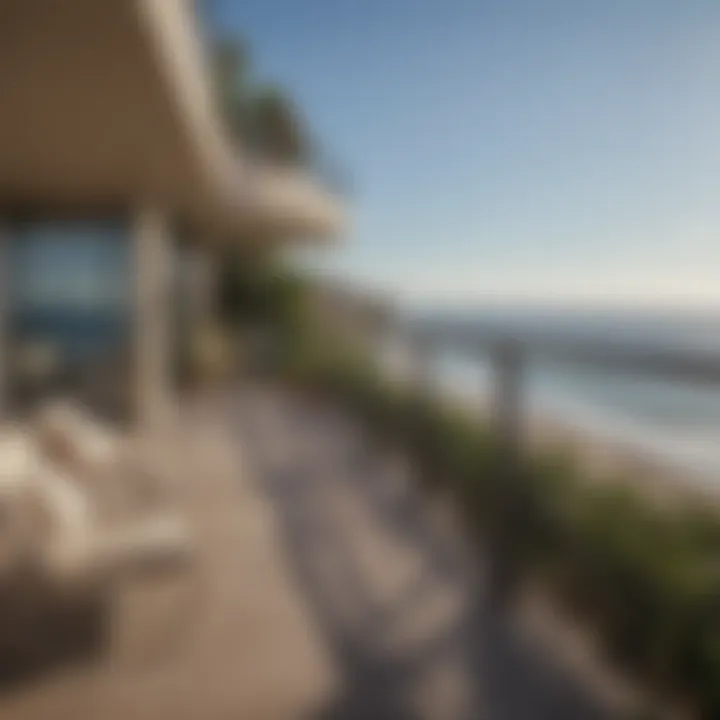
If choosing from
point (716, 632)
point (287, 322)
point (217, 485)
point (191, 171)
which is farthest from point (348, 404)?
point (716, 632)

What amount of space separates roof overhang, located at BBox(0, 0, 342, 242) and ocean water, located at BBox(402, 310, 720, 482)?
1.84 m

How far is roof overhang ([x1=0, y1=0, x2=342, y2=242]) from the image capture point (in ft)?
7.82

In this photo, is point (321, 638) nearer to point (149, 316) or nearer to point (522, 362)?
point (522, 362)

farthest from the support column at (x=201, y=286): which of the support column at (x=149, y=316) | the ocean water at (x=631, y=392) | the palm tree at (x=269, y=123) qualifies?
the ocean water at (x=631, y=392)

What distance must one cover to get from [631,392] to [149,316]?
5462 mm

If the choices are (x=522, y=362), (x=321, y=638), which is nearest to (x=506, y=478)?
(x=522, y=362)

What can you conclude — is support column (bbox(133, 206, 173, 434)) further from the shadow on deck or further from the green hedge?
the green hedge

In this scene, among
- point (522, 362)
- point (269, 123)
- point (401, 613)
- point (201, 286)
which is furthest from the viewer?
point (201, 286)

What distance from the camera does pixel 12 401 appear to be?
21.2ft

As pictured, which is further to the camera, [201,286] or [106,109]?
[201,286]

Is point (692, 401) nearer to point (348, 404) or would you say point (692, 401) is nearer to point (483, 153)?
point (483, 153)

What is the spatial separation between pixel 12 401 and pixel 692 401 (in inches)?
242

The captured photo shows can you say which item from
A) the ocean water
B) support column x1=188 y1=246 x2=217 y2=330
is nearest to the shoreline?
the ocean water

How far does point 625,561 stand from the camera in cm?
210
